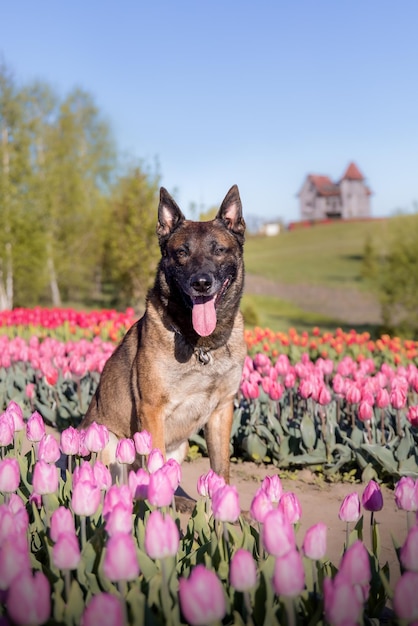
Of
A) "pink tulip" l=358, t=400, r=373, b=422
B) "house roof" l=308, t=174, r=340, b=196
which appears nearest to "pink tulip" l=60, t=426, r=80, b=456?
"pink tulip" l=358, t=400, r=373, b=422

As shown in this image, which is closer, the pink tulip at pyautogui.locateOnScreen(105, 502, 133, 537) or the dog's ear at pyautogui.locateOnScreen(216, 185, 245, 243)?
the pink tulip at pyautogui.locateOnScreen(105, 502, 133, 537)

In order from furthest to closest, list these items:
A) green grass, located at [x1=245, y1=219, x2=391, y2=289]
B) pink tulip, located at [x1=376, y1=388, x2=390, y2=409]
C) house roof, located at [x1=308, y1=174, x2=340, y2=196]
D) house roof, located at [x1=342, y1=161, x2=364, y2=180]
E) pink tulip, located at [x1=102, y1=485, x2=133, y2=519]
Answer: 1. house roof, located at [x1=308, y1=174, x2=340, y2=196]
2. house roof, located at [x1=342, y1=161, x2=364, y2=180]
3. green grass, located at [x1=245, y1=219, x2=391, y2=289]
4. pink tulip, located at [x1=376, y1=388, x2=390, y2=409]
5. pink tulip, located at [x1=102, y1=485, x2=133, y2=519]

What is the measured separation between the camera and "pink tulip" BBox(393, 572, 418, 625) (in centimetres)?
192

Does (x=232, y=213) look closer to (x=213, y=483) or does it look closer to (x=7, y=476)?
(x=213, y=483)

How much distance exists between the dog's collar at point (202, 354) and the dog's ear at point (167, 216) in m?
0.72

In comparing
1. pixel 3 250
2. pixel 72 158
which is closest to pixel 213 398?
pixel 3 250

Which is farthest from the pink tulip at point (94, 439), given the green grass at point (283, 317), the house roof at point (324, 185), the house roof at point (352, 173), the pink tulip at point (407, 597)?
the house roof at point (324, 185)

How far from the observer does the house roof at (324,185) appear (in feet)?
380

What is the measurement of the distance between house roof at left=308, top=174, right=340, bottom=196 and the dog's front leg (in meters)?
115

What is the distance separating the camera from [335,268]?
55.3m

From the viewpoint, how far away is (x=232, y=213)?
4.70 metres

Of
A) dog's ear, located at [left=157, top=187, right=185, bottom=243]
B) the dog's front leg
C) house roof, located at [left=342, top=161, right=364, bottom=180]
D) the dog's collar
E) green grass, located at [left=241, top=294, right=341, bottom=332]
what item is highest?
house roof, located at [left=342, top=161, right=364, bottom=180]

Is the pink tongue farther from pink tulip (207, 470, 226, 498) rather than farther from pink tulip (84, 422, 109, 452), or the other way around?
pink tulip (207, 470, 226, 498)

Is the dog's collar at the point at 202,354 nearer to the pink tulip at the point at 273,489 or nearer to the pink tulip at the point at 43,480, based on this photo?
the pink tulip at the point at 273,489
